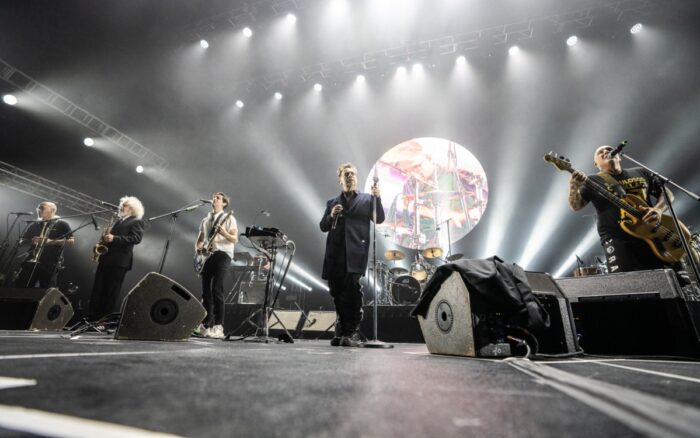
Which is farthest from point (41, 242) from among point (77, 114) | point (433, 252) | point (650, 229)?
point (650, 229)

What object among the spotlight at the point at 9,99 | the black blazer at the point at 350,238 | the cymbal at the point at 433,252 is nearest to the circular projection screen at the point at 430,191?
the cymbal at the point at 433,252

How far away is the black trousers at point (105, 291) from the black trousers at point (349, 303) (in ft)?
8.64

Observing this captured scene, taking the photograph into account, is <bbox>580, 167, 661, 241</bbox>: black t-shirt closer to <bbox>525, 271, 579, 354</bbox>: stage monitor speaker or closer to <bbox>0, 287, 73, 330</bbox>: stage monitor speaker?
<bbox>525, 271, 579, 354</bbox>: stage monitor speaker

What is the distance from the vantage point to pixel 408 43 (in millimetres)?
6566

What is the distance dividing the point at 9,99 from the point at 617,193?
8962 mm

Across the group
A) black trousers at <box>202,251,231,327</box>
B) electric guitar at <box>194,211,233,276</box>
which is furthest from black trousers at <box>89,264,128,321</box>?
black trousers at <box>202,251,231,327</box>

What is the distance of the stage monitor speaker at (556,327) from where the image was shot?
6.86 ft

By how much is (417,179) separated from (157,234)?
7.42 m

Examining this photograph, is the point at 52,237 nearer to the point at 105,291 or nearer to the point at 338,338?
the point at 105,291

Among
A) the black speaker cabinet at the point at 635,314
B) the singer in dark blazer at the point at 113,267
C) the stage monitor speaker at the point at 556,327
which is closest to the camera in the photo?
the black speaker cabinet at the point at 635,314

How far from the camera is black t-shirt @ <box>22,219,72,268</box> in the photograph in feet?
15.8

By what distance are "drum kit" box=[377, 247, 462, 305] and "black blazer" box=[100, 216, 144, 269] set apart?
4.32m

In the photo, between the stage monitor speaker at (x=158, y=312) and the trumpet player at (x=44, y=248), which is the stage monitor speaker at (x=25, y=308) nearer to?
the trumpet player at (x=44, y=248)

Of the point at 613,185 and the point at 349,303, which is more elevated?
the point at 613,185
